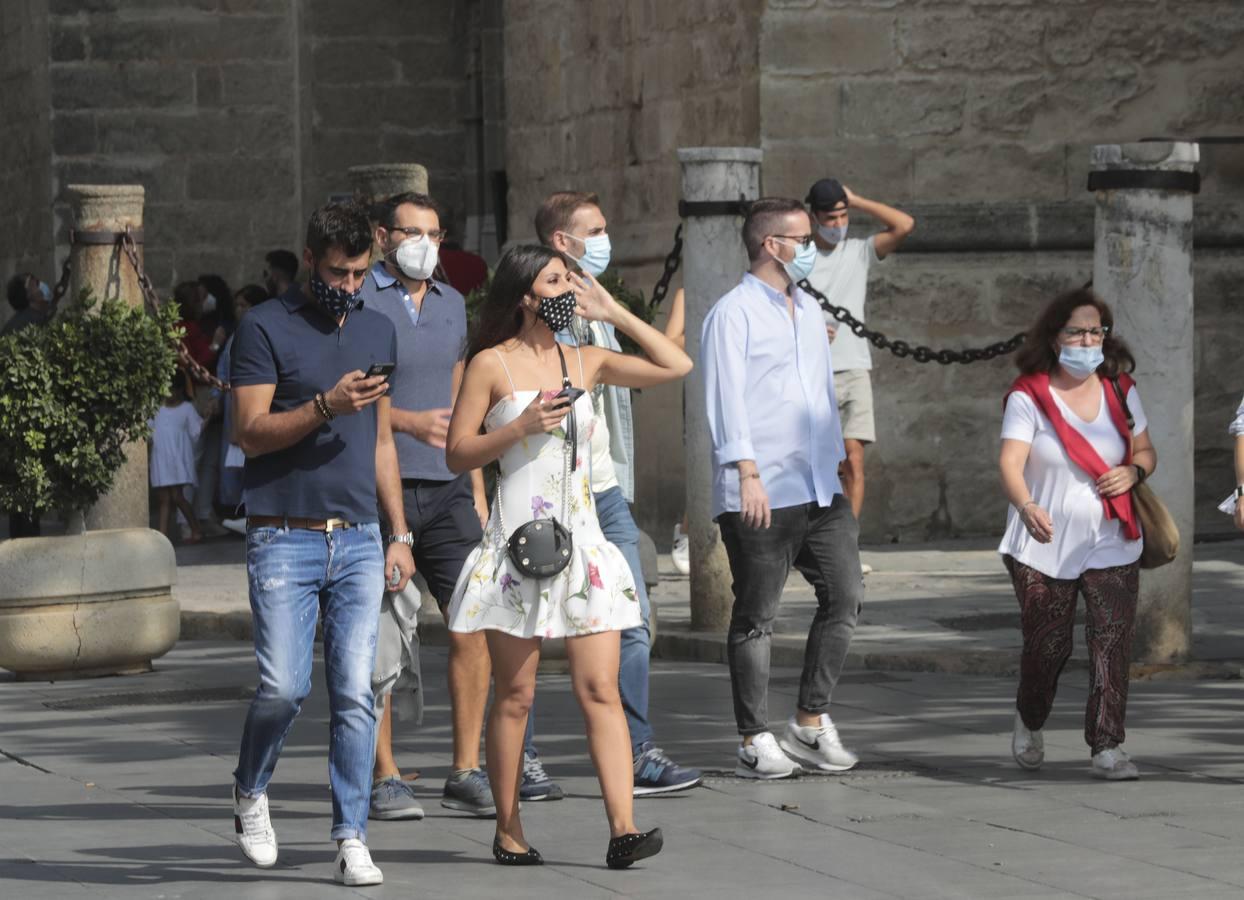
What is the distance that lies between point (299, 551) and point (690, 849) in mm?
1332

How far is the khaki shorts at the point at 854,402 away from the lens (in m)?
13.1

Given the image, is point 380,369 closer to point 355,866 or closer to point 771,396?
point 355,866

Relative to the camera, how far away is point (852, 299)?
42.7ft

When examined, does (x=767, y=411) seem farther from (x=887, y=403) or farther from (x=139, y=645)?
(x=887, y=403)

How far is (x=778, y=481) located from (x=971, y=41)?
23.8 ft

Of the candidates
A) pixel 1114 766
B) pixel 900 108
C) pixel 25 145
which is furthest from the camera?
pixel 25 145

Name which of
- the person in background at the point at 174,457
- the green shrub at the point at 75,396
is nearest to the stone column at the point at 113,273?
the green shrub at the point at 75,396

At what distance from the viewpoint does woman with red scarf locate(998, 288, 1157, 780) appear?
861cm

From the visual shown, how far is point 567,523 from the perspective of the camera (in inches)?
289

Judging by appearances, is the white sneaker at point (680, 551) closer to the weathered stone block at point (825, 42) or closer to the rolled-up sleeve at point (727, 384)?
the weathered stone block at point (825, 42)

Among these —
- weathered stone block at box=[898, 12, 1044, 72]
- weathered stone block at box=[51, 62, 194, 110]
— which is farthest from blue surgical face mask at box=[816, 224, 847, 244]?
weathered stone block at box=[51, 62, 194, 110]

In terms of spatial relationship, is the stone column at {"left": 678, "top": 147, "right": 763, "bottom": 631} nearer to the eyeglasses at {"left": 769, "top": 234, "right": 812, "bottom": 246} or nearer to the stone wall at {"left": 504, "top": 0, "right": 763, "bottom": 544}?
the eyeglasses at {"left": 769, "top": 234, "right": 812, "bottom": 246}

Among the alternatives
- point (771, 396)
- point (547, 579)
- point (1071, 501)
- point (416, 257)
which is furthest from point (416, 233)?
point (1071, 501)

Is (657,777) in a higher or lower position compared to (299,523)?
lower
